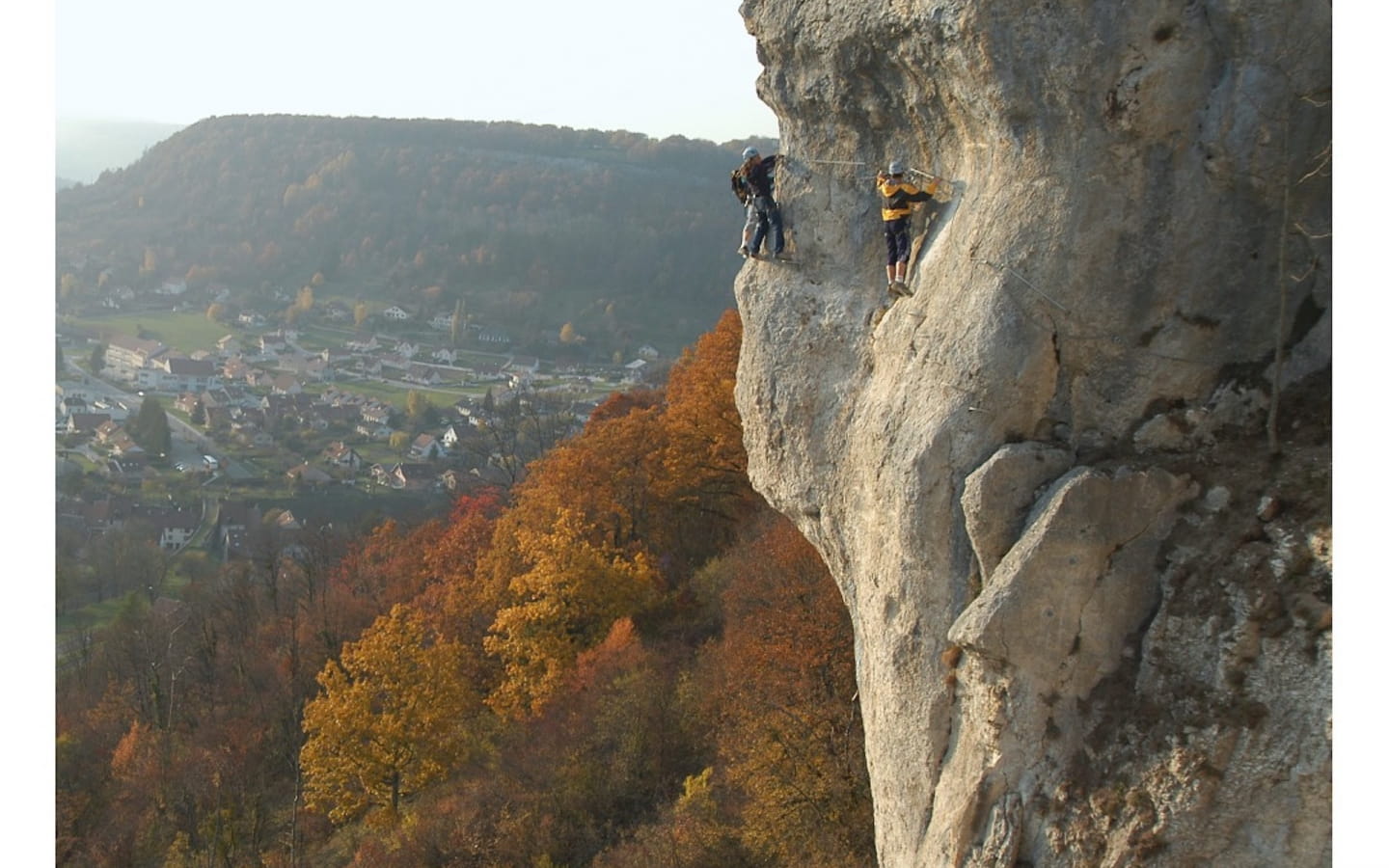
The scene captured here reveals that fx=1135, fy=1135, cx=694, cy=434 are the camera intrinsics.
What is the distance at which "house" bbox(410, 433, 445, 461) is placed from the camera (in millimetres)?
99812

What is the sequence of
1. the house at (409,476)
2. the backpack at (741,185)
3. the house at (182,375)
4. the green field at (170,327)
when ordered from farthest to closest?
1. the green field at (170,327)
2. the house at (182,375)
3. the house at (409,476)
4. the backpack at (741,185)

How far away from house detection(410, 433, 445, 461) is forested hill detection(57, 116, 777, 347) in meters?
38.1

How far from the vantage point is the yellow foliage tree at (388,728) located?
30.5 metres

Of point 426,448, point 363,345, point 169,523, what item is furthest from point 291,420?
point 363,345

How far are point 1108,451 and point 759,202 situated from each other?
6038 mm

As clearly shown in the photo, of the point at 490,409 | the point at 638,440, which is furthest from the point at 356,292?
the point at 638,440

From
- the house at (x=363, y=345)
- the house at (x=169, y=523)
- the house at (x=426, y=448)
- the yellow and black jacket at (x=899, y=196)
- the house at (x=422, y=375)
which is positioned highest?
the yellow and black jacket at (x=899, y=196)

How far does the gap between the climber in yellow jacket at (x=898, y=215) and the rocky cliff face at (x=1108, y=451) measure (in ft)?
1.07

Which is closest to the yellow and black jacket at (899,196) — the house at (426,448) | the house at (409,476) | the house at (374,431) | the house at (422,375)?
the house at (409,476)

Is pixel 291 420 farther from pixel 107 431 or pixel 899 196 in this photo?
pixel 899 196

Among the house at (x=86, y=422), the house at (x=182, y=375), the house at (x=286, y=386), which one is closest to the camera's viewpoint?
the house at (x=86, y=422)

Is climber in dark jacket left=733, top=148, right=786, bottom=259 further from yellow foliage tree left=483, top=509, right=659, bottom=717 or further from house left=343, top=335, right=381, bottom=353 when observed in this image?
house left=343, top=335, right=381, bottom=353

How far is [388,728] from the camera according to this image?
30.6 m

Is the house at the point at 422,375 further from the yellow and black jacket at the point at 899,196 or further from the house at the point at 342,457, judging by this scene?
the yellow and black jacket at the point at 899,196
